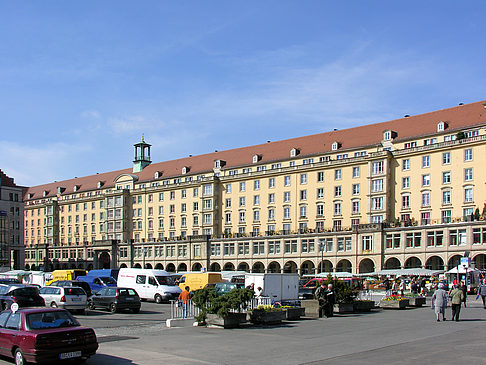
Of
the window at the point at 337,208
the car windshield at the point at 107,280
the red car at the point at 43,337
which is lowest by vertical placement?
the car windshield at the point at 107,280

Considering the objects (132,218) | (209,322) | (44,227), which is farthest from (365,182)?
(44,227)

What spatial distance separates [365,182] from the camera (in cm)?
7762

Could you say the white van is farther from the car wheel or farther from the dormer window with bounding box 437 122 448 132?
the dormer window with bounding box 437 122 448 132

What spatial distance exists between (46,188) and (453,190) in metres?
96.0

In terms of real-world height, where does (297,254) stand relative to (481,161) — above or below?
below

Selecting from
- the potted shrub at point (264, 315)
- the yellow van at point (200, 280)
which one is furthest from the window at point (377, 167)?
the potted shrub at point (264, 315)

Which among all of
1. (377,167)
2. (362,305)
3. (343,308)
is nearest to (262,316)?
(343,308)

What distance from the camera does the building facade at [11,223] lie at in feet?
342

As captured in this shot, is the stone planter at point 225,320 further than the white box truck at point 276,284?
No

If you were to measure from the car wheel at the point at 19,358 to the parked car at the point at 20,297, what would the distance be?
13556mm

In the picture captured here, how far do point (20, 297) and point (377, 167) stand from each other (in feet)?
185

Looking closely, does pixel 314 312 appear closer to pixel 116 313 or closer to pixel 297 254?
pixel 116 313

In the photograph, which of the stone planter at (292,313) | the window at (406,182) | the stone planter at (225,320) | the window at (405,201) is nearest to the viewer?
the stone planter at (225,320)

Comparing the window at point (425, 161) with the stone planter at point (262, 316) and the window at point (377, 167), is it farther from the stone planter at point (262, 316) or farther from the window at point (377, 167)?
the stone planter at point (262, 316)
